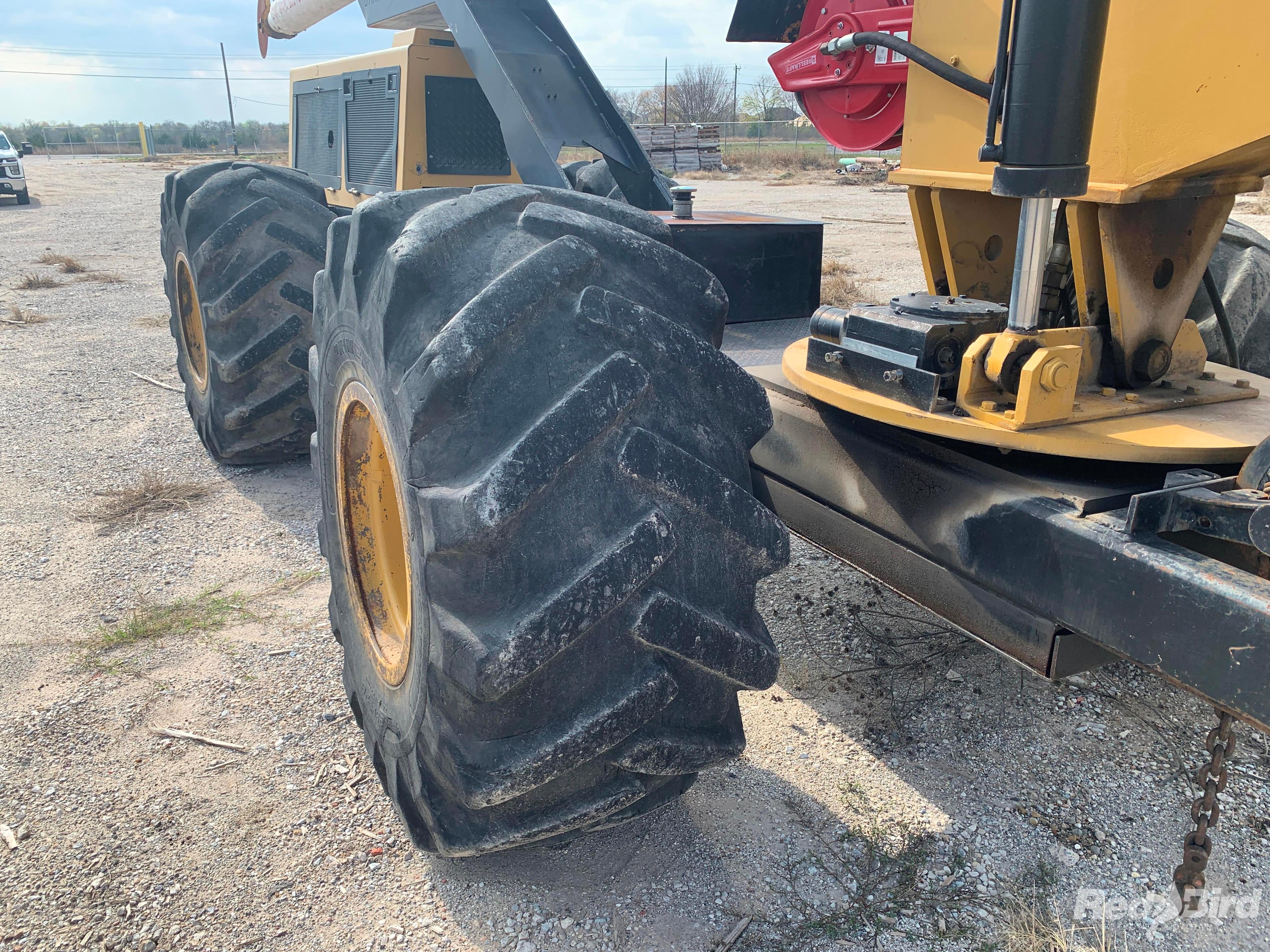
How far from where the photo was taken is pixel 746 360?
9.37 feet

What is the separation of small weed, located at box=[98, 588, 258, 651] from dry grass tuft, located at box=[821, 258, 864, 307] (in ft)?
14.1

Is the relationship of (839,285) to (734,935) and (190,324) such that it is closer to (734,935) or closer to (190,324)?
(190,324)

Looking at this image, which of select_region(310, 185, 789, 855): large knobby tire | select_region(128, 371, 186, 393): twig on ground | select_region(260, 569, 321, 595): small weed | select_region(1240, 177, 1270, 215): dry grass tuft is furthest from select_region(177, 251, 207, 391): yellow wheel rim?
select_region(1240, 177, 1270, 215): dry grass tuft

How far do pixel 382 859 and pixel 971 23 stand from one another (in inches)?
85.3

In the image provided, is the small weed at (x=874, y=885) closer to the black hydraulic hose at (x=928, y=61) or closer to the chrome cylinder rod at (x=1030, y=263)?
the chrome cylinder rod at (x=1030, y=263)

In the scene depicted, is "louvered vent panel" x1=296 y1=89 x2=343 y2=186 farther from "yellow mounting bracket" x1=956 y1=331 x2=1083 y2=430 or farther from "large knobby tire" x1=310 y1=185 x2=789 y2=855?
"yellow mounting bracket" x1=956 y1=331 x2=1083 y2=430

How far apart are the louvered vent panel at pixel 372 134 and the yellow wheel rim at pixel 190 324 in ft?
3.47

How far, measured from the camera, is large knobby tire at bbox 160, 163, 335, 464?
13.0 ft

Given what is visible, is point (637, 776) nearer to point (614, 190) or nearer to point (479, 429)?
point (479, 429)


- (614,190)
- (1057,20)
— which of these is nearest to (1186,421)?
(1057,20)

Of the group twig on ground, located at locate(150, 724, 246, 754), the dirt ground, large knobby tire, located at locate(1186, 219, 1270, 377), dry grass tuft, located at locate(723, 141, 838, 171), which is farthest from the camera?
dry grass tuft, located at locate(723, 141, 838, 171)

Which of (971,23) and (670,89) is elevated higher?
(670,89)

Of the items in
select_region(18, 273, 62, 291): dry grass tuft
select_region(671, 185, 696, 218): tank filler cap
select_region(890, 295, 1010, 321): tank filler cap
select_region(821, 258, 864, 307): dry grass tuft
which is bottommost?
select_region(18, 273, 62, 291): dry grass tuft

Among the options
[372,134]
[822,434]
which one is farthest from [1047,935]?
[372,134]
